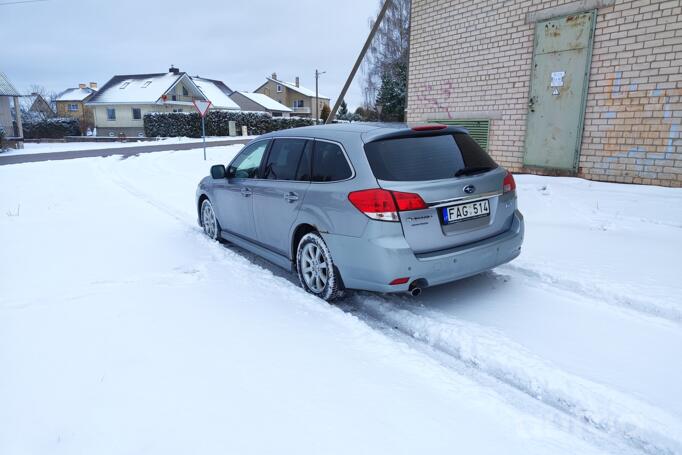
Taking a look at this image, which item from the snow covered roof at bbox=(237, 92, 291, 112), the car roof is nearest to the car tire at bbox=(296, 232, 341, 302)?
the car roof

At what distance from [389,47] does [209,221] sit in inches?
1459

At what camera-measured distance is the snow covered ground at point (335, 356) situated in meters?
2.40

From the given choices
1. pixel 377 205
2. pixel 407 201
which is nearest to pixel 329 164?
pixel 377 205

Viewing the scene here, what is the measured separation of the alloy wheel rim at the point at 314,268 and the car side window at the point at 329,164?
626 mm

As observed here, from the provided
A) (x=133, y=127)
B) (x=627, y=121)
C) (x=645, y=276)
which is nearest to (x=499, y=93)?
(x=627, y=121)

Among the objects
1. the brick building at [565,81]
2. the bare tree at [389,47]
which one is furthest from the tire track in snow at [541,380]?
the bare tree at [389,47]

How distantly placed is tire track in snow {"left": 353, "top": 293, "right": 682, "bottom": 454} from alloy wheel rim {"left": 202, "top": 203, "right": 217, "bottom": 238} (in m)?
3.09

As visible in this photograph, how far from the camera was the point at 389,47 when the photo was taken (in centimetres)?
3969

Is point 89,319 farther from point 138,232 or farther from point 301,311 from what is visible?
point 138,232

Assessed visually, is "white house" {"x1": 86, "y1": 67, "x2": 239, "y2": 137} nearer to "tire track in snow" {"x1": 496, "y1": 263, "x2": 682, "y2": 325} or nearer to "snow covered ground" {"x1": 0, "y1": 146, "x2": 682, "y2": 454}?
"snow covered ground" {"x1": 0, "y1": 146, "x2": 682, "y2": 454}

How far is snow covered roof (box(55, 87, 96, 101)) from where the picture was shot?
73.1 metres

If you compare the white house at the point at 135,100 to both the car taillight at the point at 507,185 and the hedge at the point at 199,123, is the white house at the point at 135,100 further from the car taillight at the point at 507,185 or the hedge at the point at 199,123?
the car taillight at the point at 507,185

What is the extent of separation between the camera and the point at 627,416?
251cm

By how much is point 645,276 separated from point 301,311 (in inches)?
129
